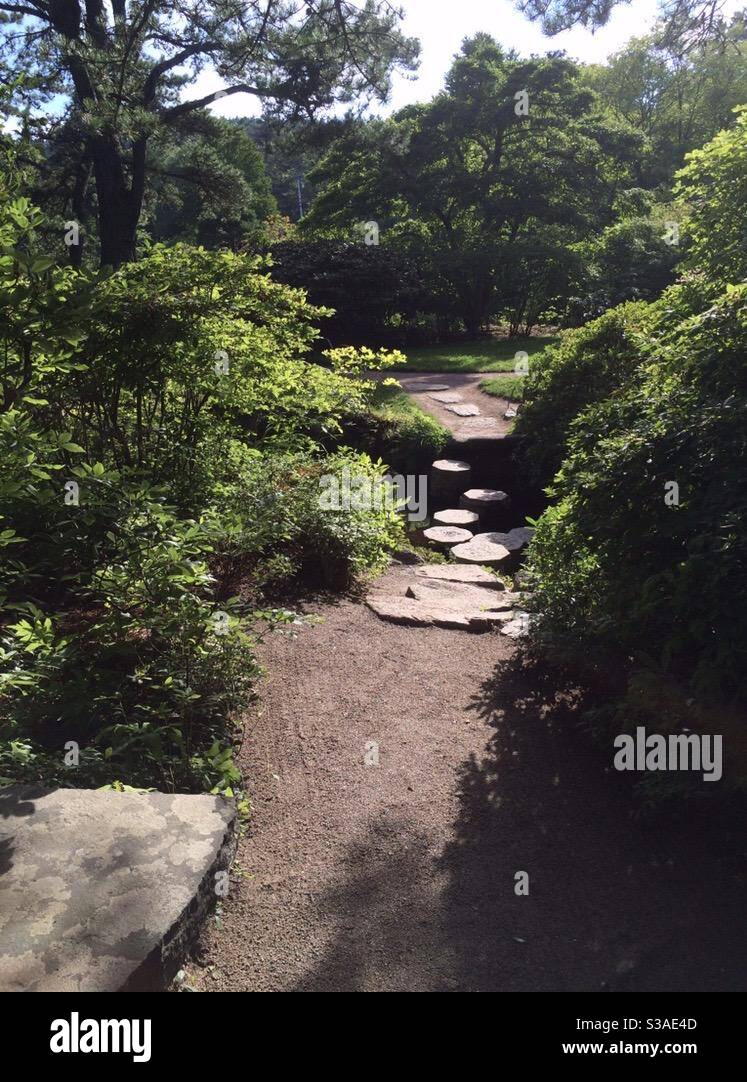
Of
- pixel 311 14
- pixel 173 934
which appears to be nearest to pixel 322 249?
pixel 311 14

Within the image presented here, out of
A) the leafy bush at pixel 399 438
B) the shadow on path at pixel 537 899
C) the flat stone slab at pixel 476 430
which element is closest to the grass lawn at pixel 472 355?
the flat stone slab at pixel 476 430

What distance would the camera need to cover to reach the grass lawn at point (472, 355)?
45.6 feet

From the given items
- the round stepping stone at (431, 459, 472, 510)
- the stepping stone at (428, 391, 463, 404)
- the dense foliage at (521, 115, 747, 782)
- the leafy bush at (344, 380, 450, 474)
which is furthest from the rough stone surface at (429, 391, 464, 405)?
the dense foliage at (521, 115, 747, 782)

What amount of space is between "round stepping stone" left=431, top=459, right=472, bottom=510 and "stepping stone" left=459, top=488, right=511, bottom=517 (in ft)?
0.66

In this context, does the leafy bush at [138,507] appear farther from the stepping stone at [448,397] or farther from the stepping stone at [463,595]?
the stepping stone at [448,397]

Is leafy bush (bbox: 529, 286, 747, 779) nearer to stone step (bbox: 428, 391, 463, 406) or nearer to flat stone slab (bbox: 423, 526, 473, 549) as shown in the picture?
flat stone slab (bbox: 423, 526, 473, 549)

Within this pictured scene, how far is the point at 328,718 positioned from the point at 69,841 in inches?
69.8

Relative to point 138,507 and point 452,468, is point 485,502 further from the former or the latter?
point 138,507

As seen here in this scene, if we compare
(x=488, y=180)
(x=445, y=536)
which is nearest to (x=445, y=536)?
(x=445, y=536)

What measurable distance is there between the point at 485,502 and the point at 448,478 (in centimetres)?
59

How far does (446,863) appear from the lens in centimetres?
321

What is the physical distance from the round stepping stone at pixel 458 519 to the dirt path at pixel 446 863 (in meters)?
4.48

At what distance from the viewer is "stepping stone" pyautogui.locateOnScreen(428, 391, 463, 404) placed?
1164cm

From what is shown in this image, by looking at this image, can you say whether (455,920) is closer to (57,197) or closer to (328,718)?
(328,718)
